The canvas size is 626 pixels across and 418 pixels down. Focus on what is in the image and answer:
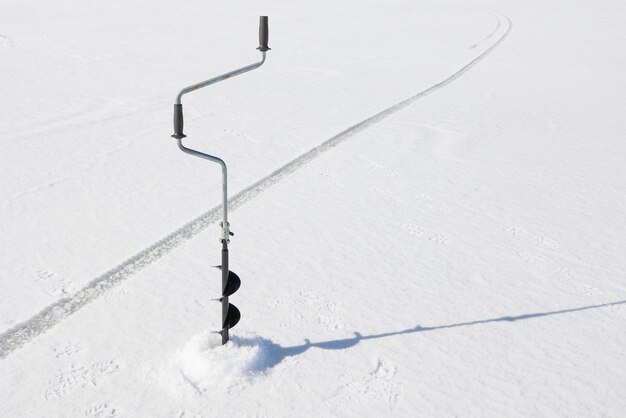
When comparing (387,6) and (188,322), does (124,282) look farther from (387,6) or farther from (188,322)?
(387,6)

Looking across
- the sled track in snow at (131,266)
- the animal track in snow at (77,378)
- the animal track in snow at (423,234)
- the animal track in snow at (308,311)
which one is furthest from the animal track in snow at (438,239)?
the animal track in snow at (77,378)

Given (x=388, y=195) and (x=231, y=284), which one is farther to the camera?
(x=388, y=195)

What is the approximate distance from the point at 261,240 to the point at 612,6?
1343 inches

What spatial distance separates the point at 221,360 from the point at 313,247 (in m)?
1.86

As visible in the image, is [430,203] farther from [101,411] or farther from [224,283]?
[101,411]

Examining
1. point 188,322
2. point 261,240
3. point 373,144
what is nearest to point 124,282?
point 188,322

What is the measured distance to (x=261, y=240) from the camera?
A: 5246mm

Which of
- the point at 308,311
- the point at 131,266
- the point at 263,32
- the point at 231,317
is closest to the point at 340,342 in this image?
the point at 308,311

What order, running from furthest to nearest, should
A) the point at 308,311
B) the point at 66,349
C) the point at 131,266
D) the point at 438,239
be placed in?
the point at 438,239
the point at 131,266
the point at 308,311
the point at 66,349

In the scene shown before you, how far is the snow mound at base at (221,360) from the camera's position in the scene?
3.39 metres

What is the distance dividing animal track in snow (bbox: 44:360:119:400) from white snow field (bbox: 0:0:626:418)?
0.04ft

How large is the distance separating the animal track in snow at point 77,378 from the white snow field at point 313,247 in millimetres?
11

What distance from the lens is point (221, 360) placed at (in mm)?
3469

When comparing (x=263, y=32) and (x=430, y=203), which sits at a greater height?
(x=263, y=32)
